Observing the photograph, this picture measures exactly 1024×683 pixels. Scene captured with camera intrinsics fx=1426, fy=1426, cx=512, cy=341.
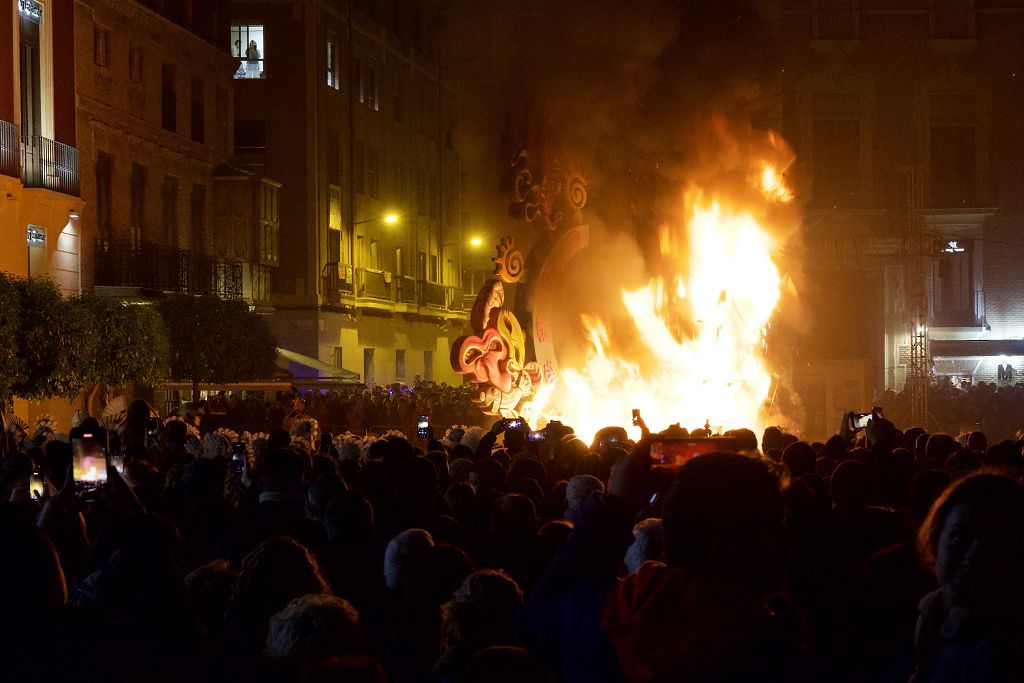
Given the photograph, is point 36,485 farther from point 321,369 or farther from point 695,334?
point 321,369

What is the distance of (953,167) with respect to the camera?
4409 centimetres

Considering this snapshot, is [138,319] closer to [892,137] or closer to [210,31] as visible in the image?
[210,31]

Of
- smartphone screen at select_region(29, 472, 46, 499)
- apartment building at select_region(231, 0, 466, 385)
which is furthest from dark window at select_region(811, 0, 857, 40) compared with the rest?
smartphone screen at select_region(29, 472, 46, 499)

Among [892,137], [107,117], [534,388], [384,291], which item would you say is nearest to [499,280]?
[534,388]

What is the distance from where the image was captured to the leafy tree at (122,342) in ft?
82.1

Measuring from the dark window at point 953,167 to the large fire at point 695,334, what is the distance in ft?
59.5

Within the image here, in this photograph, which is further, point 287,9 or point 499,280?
point 287,9

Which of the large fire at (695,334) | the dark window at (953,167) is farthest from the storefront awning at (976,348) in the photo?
the large fire at (695,334)

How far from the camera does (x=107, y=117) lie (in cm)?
3250

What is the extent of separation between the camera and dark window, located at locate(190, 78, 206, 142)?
38.2 m

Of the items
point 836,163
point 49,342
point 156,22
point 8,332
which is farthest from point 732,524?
point 836,163

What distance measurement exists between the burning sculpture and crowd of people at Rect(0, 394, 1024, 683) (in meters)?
15.2

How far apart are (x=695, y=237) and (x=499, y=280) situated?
417 centimetres

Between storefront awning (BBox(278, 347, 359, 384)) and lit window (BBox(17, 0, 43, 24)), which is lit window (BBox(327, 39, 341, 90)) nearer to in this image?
storefront awning (BBox(278, 347, 359, 384))
